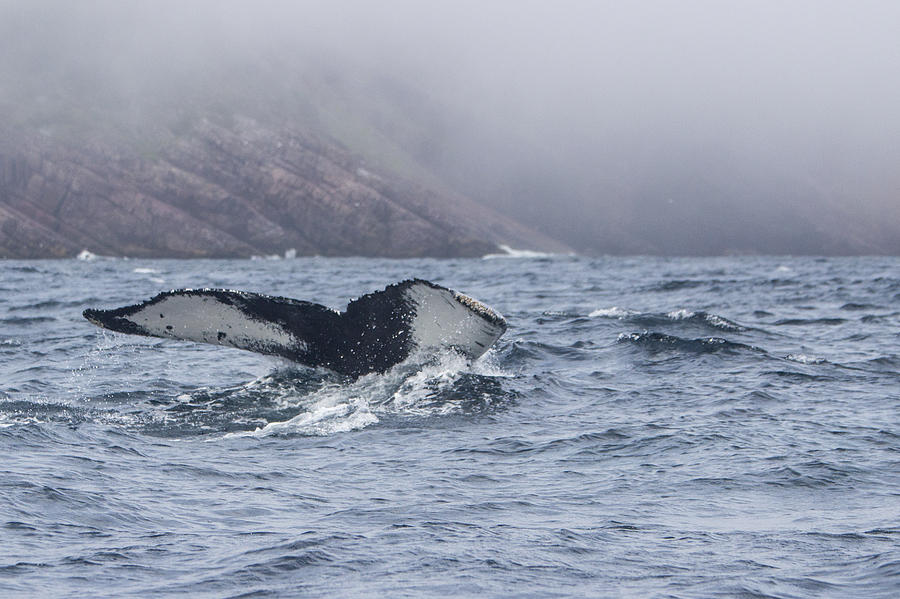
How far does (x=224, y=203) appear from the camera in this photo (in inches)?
4683

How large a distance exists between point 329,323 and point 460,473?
7.82 ft

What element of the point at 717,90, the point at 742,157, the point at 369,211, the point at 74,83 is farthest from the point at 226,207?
the point at 717,90

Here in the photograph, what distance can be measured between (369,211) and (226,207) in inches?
617

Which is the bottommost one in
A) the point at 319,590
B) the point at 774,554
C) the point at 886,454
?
the point at 319,590

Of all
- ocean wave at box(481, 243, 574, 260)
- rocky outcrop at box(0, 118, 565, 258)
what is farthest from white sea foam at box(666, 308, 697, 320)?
ocean wave at box(481, 243, 574, 260)

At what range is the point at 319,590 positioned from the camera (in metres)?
6.00

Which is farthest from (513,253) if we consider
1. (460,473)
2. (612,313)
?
(460,473)

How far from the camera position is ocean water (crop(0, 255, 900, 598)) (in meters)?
6.32

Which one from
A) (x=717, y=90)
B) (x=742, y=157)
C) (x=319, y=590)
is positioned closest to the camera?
(x=319, y=590)

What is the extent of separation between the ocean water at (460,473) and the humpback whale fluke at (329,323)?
396mm

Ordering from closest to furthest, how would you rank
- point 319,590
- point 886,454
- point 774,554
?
point 319,590 → point 774,554 → point 886,454

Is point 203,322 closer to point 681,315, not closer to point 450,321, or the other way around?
point 450,321

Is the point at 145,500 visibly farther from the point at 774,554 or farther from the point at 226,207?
the point at 226,207

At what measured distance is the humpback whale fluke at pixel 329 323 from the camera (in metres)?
9.18
